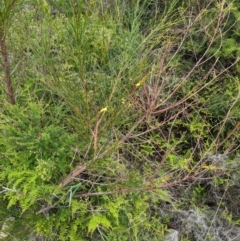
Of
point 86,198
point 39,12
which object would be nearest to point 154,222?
point 86,198

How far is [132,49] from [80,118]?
2.30 ft

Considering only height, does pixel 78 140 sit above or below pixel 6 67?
below

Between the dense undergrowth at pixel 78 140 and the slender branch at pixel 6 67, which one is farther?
the dense undergrowth at pixel 78 140

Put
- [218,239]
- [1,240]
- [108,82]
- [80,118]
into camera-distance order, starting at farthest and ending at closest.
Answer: [218,239] < [108,82] < [1,240] < [80,118]

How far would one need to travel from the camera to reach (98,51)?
2.14 meters

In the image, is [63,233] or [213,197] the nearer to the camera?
[63,233]

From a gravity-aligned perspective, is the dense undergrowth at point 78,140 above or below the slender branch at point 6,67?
below

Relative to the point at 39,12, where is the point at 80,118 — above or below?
below

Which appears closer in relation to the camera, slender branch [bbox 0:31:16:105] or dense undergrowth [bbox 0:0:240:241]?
slender branch [bbox 0:31:16:105]

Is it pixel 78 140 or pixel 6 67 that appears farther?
pixel 78 140

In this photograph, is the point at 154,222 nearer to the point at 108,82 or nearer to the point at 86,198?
the point at 86,198

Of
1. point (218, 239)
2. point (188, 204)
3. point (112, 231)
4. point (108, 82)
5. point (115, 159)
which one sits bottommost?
point (218, 239)

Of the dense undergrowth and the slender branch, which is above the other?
the slender branch

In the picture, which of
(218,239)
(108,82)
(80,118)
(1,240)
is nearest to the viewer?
(80,118)
